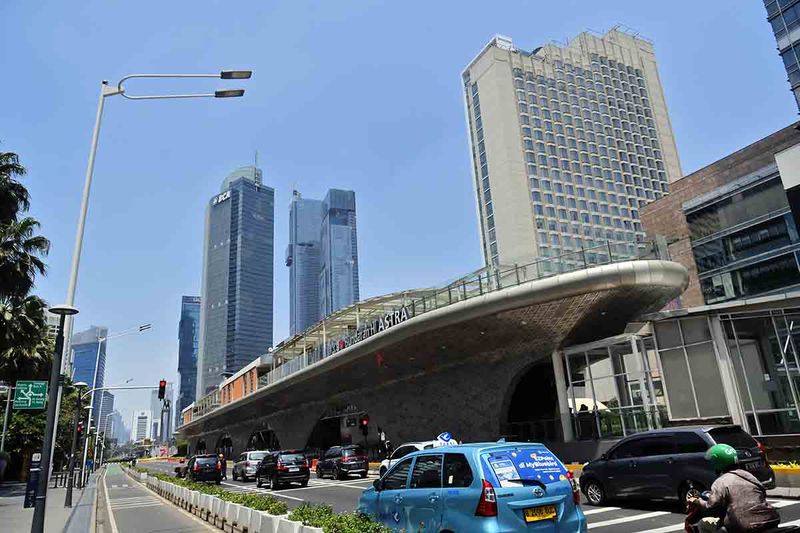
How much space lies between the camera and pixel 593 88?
108 metres

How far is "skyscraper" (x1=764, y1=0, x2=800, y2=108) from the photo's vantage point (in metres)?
47.2

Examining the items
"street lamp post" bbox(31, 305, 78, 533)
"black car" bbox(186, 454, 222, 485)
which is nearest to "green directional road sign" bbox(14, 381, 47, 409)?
"black car" bbox(186, 454, 222, 485)

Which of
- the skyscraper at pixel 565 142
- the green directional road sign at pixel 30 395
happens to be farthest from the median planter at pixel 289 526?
the skyscraper at pixel 565 142

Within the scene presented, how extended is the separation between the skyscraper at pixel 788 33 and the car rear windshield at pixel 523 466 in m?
53.8

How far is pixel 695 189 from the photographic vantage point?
4716cm

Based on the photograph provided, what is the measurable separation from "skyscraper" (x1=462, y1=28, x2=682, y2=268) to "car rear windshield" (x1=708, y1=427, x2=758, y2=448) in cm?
7764

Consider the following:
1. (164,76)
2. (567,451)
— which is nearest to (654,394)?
(567,451)

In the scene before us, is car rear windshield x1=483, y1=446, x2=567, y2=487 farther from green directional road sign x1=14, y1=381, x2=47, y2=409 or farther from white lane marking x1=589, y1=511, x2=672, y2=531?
green directional road sign x1=14, y1=381, x2=47, y2=409

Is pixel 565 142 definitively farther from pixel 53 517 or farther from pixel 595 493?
pixel 53 517

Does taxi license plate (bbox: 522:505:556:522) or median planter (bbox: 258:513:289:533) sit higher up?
taxi license plate (bbox: 522:505:556:522)

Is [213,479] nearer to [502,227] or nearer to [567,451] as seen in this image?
[567,451]

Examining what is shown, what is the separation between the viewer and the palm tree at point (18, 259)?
2631 centimetres

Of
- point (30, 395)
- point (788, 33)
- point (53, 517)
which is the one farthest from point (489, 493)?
point (788, 33)

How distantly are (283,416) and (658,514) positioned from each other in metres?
57.4
